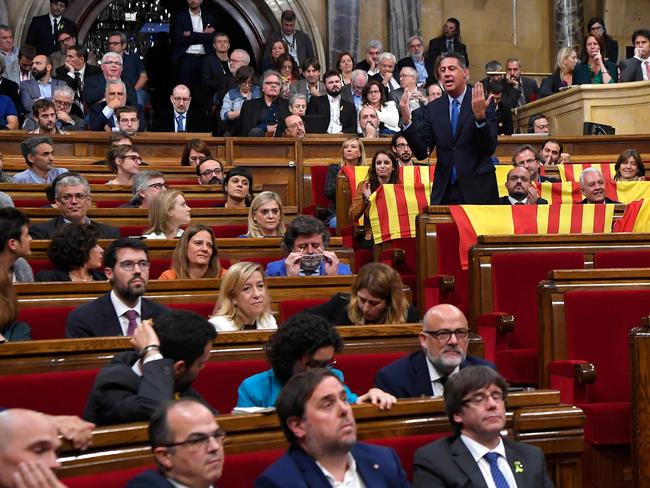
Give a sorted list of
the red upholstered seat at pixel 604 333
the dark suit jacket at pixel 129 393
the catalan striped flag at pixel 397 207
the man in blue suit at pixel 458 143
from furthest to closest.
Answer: the catalan striped flag at pixel 397 207 < the man in blue suit at pixel 458 143 < the red upholstered seat at pixel 604 333 < the dark suit jacket at pixel 129 393

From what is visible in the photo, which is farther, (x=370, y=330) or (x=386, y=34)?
(x=386, y=34)

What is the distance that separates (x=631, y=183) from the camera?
20.0 ft

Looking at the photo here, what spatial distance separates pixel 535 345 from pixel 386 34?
687 cm

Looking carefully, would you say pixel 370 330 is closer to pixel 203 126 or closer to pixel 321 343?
pixel 321 343

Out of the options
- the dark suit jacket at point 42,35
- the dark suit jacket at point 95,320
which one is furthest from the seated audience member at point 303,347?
the dark suit jacket at point 42,35

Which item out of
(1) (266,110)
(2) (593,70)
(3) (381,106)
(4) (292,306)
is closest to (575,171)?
(3) (381,106)

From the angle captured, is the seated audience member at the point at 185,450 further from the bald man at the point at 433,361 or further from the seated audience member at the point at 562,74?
the seated audience member at the point at 562,74

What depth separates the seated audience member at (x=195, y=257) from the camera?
13.3ft

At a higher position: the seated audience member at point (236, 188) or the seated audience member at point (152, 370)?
the seated audience member at point (236, 188)

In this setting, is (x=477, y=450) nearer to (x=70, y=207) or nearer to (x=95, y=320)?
(x=95, y=320)

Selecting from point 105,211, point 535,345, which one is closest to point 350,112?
point 105,211

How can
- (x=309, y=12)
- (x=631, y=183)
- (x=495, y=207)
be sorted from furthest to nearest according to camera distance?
(x=309, y=12)
(x=631, y=183)
(x=495, y=207)

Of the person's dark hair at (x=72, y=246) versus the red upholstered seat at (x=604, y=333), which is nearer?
the red upholstered seat at (x=604, y=333)

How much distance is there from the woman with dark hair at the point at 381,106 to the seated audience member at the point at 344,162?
1438 mm
